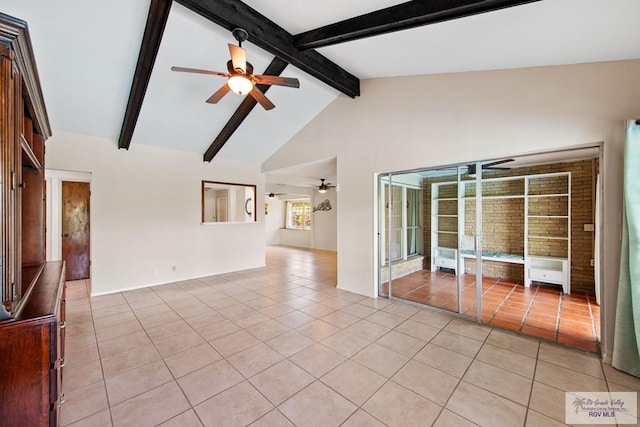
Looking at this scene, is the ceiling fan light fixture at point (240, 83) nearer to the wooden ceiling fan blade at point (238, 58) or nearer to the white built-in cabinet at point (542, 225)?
the wooden ceiling fan blade at point (238, 58)

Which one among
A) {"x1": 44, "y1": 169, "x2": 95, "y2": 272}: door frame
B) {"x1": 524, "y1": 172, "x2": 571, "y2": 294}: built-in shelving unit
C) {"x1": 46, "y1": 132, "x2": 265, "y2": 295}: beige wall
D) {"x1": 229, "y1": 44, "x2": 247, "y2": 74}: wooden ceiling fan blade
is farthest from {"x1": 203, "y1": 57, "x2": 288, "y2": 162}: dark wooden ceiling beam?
{"x1": 524, "y1": 172, "x2": 571, "y2": 294}: built-in shelving unit

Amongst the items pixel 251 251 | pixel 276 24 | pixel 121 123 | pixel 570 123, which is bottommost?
pixel 251 251

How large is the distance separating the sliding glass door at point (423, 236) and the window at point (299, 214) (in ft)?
17.9

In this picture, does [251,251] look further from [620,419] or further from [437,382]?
[620,419]

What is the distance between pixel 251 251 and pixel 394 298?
3693mm

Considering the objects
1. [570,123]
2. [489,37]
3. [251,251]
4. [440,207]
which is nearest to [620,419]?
[570,123]

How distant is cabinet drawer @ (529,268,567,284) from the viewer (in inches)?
173

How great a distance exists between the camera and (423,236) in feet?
19.9

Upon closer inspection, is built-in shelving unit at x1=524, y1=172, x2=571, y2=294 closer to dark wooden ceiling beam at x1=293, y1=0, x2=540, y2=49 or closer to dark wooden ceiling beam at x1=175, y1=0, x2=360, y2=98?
dark wooden ceiling beam at x1=293, y1=0, x2=540, y2=49

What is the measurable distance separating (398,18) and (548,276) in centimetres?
482

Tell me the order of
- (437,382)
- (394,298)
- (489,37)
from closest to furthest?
(437,382) → (489,37) → (394,298)

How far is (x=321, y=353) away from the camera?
2.59 metres

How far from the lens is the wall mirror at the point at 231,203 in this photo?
6.50 meters

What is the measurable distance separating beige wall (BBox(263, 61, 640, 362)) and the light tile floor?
950mm
